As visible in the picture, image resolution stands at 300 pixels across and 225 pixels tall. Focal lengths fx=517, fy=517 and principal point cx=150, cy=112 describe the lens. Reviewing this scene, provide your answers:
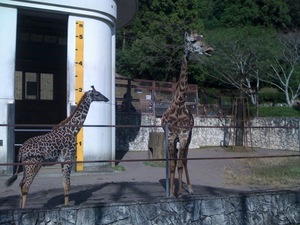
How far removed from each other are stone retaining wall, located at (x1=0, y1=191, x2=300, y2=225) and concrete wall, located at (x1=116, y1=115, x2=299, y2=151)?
1445cm

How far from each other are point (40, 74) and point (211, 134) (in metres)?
11.1

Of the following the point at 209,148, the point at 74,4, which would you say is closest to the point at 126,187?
the point at 74,4

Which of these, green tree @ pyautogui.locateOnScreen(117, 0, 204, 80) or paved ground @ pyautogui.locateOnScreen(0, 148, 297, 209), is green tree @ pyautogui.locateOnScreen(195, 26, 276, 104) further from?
paved ground @ pyautogui.locateOnScreen(0, 148, 297, 209)

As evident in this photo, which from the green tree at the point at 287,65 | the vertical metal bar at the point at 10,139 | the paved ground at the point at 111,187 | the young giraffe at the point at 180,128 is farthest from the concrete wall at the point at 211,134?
the young giraffe at the point at 180,128

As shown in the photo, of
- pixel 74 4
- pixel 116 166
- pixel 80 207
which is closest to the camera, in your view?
pixel 80 207

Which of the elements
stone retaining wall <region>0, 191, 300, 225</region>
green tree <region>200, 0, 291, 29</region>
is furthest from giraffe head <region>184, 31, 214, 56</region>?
green tree <region>200, 0, 291, 29</region>

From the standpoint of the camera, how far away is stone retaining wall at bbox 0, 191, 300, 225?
7.13m

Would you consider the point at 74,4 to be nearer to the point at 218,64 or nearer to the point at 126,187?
the point at 126,187

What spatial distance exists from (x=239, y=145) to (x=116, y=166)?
1188 cm

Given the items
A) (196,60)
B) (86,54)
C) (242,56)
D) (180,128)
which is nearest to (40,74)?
(86,54)

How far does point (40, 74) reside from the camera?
19.5m

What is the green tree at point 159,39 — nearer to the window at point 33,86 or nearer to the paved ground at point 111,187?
the window at point 33,86

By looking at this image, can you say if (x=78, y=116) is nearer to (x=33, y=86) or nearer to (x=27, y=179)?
(x=27, y=179)

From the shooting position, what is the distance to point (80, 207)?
24.0ft
